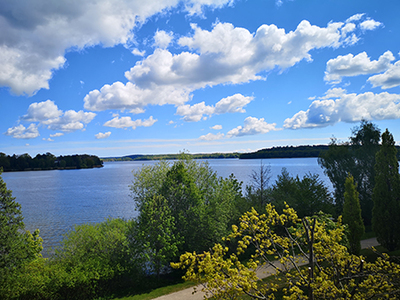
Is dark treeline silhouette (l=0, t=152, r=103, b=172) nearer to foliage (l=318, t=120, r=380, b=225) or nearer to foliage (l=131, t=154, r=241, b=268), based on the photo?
foliage (l=131, t=154, r=241, b=268)

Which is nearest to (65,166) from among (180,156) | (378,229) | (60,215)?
(60,215)

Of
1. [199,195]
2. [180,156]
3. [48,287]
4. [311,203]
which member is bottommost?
[48,287]

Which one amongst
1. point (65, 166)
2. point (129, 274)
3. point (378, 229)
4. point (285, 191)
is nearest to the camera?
point (129, 274)

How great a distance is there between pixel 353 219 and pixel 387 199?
9.66 feet

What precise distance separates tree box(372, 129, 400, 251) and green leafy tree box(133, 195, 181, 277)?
46.5 ft

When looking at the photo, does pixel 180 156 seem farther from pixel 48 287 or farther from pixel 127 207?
pixel 127 207

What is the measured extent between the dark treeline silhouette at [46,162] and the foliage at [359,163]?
433ft

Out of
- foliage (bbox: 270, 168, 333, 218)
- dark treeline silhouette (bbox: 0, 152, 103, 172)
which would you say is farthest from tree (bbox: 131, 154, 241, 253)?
dark treeline silhouette (bbox: 0, 152, 103, 172)

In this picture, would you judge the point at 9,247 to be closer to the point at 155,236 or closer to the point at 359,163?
the point at 155,236

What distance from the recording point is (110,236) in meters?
16.7

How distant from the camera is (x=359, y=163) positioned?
2925 cm

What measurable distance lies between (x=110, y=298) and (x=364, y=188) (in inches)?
1061

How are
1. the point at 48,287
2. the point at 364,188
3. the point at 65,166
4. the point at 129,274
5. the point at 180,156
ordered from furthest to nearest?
the point at 65,166 → the point at 364,188 → the point at 180,156 → the point at 129,274 → the point at 48,287

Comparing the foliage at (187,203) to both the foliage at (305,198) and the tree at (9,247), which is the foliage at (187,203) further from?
the tree at (9,247)
